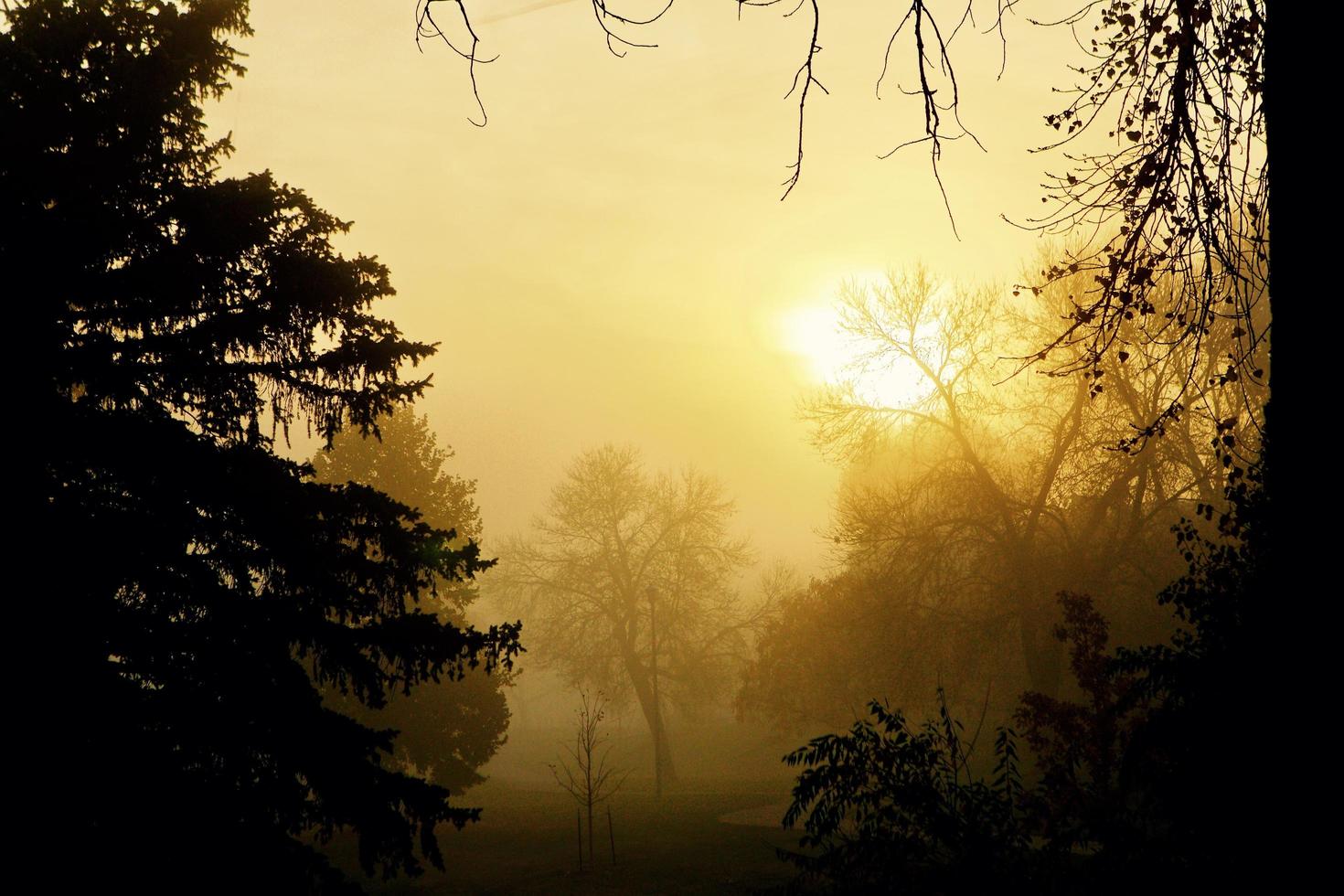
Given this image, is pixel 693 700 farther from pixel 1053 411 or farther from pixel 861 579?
pixel 1053 411

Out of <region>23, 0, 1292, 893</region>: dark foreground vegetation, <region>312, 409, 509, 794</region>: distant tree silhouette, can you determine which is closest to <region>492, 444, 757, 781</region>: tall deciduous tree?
<region>312, 409, 509, 794</region>: distant tree silhouette

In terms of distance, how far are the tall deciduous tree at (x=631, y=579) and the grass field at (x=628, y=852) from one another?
37.7ft

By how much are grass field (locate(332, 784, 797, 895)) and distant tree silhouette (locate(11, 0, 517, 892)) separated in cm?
707

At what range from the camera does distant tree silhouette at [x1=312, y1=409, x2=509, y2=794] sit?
2280 centimetres

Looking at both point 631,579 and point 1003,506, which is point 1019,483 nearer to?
point 1003,506

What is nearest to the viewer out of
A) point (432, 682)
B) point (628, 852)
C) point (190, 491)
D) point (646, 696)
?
point (190, 491)

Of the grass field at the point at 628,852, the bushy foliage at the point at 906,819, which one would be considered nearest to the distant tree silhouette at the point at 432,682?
the grass field at the point at 628,852

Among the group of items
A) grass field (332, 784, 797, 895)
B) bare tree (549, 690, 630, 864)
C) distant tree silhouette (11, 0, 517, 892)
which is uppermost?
distant tree silhouette (11, 0, 517, 892)

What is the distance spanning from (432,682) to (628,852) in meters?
6.95

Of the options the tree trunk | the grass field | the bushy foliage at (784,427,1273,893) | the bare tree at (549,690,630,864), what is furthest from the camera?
the tree trunk

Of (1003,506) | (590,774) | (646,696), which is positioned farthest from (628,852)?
(646,696)

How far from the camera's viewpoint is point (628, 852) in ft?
71.2

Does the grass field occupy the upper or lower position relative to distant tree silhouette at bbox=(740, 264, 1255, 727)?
lower

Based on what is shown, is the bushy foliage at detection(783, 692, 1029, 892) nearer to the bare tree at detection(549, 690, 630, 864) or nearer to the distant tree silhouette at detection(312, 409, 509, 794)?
the bare tree at detection(549, 690, 630, 864)
